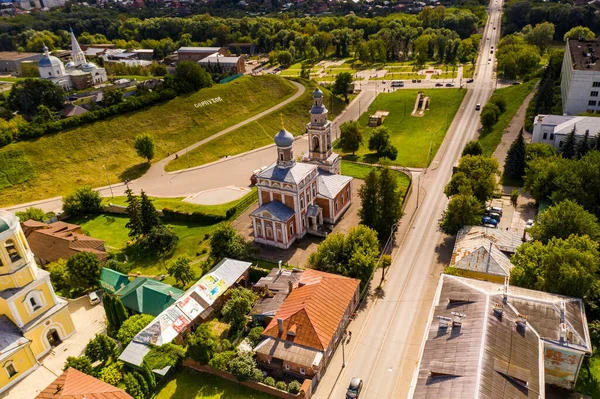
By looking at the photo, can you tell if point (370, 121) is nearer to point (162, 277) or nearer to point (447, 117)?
point (447, 117)

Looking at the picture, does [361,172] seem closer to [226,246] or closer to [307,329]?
[226,246]

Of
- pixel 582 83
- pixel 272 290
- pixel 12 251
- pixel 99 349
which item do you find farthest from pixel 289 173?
pixel 582 83

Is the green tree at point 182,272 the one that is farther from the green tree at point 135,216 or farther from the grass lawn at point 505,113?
the grass lawn at point 505,113

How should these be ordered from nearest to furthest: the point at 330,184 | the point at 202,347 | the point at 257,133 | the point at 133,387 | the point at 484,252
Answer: the point at 133,387 < the point at 202,347 < the point at 484,252 < the point at 330,184 < the point at 257,133

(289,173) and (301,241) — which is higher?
(289,173)

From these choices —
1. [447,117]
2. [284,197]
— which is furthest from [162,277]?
[447,117]

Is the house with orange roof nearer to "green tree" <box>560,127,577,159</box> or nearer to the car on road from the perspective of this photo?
the car on road

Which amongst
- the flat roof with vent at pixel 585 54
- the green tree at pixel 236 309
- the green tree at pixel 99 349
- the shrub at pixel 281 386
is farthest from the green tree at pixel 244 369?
the flat roof with vent at pixel 585 54

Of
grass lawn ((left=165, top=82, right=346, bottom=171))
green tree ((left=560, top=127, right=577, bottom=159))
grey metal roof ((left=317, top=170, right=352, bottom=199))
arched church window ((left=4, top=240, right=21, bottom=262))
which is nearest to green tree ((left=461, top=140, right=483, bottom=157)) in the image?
green tree ((left=560, top=127, right=577, bottom=159))
